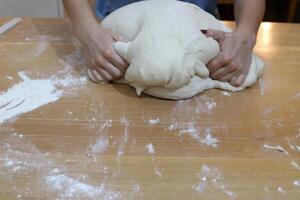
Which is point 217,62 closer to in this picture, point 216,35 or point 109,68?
point 216,35

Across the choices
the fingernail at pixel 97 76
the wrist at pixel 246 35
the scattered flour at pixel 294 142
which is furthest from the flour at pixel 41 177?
the wrist at pixel 246 35

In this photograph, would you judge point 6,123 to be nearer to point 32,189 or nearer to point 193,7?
point 32,189

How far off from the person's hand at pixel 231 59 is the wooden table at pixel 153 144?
0.04 metres

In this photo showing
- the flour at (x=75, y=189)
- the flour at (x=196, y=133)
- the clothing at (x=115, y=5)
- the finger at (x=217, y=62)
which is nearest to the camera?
the flour at (x=75, y=189)

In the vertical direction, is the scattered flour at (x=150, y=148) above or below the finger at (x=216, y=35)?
below

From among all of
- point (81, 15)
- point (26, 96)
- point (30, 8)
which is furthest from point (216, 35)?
point (30, 8)

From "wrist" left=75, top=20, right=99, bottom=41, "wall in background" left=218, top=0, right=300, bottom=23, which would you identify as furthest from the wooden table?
"wall in background" left=218, top=0, right=300, bottom=23

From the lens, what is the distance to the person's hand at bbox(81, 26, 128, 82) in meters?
0.88

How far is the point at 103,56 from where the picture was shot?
0.89 metres

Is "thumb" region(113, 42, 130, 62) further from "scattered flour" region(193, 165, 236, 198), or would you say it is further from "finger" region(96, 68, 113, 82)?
"scattered flour" region(193, 165, 236, 198)

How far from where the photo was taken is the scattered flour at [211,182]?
0.67 meters

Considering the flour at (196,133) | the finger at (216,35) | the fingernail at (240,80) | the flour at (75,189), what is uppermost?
the finger at (216,35)

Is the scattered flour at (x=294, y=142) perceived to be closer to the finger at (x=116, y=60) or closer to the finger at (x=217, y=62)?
the finger at (x=217, y=62)

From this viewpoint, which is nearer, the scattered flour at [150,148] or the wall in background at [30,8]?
the scattered flour at [150,148]
